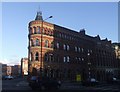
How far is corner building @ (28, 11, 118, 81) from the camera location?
6962 centimetres

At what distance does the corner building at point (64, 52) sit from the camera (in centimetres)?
6962

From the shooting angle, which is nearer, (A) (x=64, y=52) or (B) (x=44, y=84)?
(B) (x=44, y=84)

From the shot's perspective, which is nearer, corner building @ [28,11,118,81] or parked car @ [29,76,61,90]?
parked car @ [29,76,61,90]

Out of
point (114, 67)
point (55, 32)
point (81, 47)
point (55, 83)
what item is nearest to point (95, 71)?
point (81, 47)

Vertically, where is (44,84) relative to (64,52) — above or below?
below

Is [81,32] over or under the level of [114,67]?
over

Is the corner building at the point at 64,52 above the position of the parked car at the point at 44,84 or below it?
above

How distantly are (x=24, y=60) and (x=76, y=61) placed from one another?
69.6 m

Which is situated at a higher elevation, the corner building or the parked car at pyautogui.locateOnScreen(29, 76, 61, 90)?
the corner building

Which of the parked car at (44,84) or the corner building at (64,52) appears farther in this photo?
the corner building at (64,52)

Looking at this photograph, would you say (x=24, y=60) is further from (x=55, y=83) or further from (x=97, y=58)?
(x=55, y=83)

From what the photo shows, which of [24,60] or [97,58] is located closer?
[97,58]

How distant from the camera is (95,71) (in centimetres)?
9206

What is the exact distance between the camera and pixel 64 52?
252ft
